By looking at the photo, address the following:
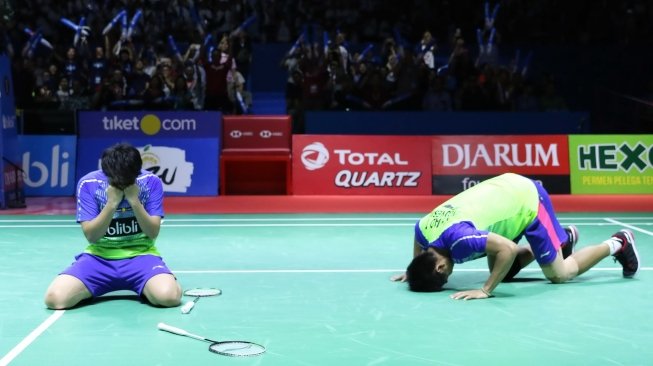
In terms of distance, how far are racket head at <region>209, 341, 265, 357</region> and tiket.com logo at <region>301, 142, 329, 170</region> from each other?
9.16 meters

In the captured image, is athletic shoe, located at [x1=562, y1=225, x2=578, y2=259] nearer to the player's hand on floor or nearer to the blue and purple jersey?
Result: the player's hand on floor

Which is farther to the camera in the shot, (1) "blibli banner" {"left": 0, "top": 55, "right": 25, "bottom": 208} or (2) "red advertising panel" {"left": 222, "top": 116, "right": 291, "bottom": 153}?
(2) "red advertising panel" {"left": 222, "top": 116, "right": 291, "bottom": 153}

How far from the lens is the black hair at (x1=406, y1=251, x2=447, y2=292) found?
6.29m

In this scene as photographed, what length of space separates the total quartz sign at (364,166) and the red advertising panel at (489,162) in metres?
0.23

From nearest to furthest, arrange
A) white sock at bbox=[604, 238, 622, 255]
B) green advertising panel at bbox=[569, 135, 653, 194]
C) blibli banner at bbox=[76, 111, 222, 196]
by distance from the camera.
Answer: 1. white sock at bbox=[604, 238, 622, 255]
2. blibli banner at bbox=[76, 111, 222, 196]
3. green advertising panel at bbox=[569, 135, 653, 194]

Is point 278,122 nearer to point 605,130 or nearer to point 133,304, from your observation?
point 605,130

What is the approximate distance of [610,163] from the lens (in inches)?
560

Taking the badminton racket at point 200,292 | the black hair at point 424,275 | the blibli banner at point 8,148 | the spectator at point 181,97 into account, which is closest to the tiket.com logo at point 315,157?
the spectator at point 181,97

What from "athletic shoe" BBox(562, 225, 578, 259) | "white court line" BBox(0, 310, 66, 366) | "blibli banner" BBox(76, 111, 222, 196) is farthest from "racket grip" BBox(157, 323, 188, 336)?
"blibli banner" BBox(76, 111, 222, 196)

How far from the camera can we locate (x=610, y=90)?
18.3m

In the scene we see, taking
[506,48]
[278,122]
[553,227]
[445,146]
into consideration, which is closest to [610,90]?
[506,48]

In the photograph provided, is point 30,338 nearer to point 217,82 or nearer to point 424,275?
point 424,275

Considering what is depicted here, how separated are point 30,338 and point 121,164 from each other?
1.23 meters

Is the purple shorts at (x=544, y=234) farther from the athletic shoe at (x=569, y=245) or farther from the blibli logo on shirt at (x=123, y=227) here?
the blibli logo on shirt at (x=123, y=227)
